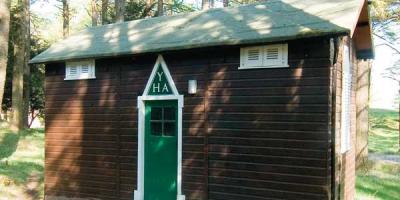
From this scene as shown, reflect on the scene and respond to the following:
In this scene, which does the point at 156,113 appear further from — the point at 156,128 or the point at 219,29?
the point at 219,29

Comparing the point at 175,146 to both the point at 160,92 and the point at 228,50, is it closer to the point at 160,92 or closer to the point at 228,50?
the point at 160,92

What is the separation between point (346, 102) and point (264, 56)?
2221 millimetres

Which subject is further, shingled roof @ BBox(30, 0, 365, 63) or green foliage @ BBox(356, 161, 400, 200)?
green foliage @ BBox(356, 161, 400, 200)

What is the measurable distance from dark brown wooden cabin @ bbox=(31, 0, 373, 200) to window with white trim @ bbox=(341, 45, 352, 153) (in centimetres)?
3

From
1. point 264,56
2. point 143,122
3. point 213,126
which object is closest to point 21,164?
point 143,122

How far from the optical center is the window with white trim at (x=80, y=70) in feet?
32.4

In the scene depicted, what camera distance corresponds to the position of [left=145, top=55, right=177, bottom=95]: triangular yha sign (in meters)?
8.88

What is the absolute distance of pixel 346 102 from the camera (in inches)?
354

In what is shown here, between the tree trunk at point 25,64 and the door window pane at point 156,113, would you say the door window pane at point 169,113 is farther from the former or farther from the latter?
the tree trunk at point 25,64

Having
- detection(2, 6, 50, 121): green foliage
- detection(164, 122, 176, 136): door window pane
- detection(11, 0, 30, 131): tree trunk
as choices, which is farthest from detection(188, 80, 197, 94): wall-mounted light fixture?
detection(2, 6, 50, 121): green foliage

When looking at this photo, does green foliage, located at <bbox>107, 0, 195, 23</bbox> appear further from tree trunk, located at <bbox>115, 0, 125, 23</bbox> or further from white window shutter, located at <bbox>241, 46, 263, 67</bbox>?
white window shutter, located at <bbox>241, 46, 263, 67</bbox>

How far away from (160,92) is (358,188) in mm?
5583

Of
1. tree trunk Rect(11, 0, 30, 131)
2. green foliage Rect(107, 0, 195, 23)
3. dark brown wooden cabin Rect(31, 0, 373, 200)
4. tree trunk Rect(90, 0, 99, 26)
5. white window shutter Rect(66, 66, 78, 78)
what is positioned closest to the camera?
dark brown wooden cabin Rect(31, 0, 373, 200)

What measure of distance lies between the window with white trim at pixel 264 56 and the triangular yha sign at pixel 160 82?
154cm
